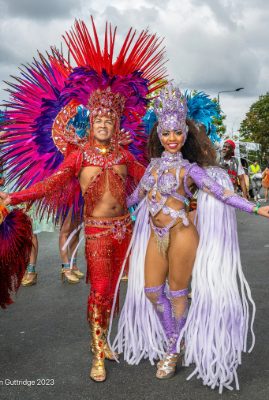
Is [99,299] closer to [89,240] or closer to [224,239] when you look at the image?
[89,240]

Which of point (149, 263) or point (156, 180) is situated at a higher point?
point (156, 180)

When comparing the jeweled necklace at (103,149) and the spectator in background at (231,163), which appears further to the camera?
the spectator in background at (231,163)

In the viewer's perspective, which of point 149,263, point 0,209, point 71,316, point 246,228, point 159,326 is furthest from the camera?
point 246,228

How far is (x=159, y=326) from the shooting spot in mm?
3504

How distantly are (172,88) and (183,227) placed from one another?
99cm

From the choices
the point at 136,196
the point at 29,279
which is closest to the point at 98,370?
the point at 136,196

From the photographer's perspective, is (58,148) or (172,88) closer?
(172,88)

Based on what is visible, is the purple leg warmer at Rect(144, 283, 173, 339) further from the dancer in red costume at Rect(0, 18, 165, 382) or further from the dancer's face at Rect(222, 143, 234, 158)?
the dancer's face at Rect(222, 143, 234, 158)

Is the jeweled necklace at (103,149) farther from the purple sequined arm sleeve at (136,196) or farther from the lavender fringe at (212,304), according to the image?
the lavender fringe at (212,304)

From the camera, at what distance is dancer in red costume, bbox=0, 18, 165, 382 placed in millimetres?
3307

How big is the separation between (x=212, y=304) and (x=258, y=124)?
162ft

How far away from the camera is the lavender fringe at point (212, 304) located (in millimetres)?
3121

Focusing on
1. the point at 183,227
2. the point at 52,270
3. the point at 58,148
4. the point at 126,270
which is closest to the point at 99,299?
the point at 126,270

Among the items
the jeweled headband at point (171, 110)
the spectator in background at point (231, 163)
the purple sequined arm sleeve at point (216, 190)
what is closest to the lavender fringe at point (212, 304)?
the purple sequined arm sleeve at point (216, 190)
